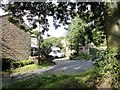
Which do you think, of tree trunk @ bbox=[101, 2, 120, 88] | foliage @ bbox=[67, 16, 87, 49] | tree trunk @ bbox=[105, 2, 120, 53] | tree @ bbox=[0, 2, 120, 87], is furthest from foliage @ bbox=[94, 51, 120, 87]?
foliage @ bbox=[67, 16, 87, 49]

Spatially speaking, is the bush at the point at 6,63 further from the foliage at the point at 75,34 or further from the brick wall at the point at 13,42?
the foliage at the point at 75,34

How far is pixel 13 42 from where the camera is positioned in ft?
110

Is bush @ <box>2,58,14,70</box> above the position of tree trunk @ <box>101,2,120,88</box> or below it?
below

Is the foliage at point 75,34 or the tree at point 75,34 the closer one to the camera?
the tree at point 75,34

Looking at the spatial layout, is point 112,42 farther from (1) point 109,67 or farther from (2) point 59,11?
(2) point 59,11

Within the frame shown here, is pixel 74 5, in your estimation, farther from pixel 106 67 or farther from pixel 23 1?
pixel 106 67

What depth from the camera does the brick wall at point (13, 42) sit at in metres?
31.9

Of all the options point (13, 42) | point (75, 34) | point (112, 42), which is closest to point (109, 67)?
point (112, 42)

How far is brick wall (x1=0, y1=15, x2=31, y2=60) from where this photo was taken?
31891 millimetres

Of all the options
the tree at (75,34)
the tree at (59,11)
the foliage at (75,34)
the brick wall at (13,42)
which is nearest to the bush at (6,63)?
the brick wall at (13,42)

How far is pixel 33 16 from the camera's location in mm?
13078

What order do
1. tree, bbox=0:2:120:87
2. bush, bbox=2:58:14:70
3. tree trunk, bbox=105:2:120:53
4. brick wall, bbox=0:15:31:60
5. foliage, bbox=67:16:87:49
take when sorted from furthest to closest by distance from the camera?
foliage, bbox=67:16:87:49
brick wall, bbox=0:15:31:60
bush, bbox=2:58:14:70
tree, bbox=0:2:120:87
tree trunk, bbox=105:2:120:53

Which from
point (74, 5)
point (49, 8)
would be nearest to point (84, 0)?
point (74, 5)

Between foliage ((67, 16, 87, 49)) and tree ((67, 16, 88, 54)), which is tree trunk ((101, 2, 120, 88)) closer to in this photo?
tree ((67, 16, 88, 54))
